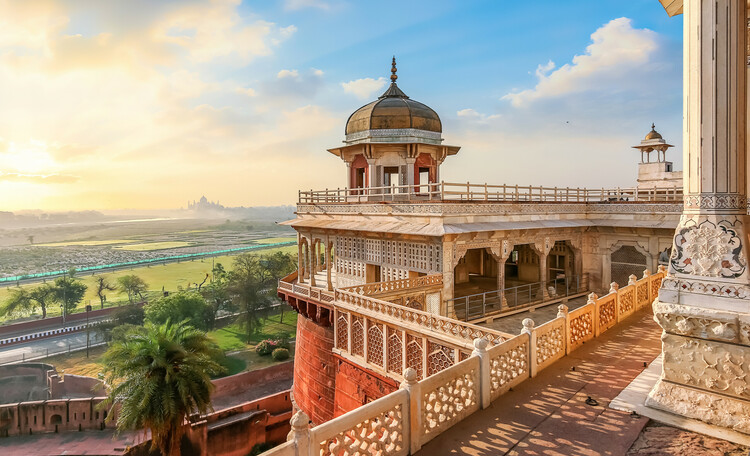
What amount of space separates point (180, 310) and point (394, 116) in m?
34.3

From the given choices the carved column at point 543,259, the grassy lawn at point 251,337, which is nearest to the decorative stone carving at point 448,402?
the carved column at point 543,259

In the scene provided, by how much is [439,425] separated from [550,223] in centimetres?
1332

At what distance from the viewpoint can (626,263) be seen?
18047mm

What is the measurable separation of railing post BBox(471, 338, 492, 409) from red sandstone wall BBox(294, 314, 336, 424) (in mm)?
9367

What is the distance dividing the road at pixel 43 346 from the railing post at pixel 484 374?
5091 centimetres

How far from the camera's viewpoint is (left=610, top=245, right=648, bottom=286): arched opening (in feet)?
57.9

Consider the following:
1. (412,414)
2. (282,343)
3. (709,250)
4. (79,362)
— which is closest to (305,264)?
(412,414)

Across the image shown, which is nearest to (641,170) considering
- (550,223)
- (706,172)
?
(550,223)

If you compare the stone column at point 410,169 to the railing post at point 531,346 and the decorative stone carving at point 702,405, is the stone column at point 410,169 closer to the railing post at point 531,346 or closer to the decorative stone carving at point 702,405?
the railing post at point 531,346

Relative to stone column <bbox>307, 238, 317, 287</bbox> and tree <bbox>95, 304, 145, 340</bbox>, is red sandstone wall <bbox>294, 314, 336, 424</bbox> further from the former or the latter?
tree <bbox>95, 304, 145, 340</bbox>

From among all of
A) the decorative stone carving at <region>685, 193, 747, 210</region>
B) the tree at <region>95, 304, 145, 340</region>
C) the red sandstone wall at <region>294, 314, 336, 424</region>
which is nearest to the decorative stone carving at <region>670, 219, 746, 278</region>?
the decorative stone carving at <region>685, 193, 747, 210</region>

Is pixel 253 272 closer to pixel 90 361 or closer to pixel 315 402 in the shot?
pixel 90 361

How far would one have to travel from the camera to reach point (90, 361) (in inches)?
1625

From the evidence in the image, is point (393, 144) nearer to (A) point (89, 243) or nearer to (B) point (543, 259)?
(B) point (543, 259)
